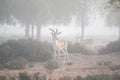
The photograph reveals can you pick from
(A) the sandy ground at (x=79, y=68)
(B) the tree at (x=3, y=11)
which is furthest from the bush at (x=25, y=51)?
(B) the tree at (x=3, y=11)

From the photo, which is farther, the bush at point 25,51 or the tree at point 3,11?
the tree at point 3,11

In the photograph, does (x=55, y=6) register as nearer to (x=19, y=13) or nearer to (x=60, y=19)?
(x=60, y=19)

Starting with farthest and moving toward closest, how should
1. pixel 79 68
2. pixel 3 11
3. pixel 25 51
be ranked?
pixel 3 11, pixel 25 51, pixel 79 68

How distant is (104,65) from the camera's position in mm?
18328

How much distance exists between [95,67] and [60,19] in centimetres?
2731

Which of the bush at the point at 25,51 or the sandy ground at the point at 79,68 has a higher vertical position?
the bush at the point at 25,51

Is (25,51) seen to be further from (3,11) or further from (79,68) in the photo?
(3,11)

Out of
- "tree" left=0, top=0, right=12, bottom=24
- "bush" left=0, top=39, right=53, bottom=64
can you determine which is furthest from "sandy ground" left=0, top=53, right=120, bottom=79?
"tree" left=0, top=0, right=12, bottom=24

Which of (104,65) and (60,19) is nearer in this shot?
(104,65)

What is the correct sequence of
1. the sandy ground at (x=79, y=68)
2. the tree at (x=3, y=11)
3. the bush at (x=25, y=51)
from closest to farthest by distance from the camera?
the sandy ground at (x=79, y=68), the bush at (x=25, y=51), the tree at (x=3, y=11)

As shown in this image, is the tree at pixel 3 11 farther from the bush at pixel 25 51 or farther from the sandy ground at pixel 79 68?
the sandy ground at pixel 79 68

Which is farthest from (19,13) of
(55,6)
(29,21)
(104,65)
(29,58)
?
(104,65)

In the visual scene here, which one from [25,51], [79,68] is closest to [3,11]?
[25,51]

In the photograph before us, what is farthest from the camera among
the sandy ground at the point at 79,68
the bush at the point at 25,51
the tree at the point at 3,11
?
the tree at the point at 3,11
